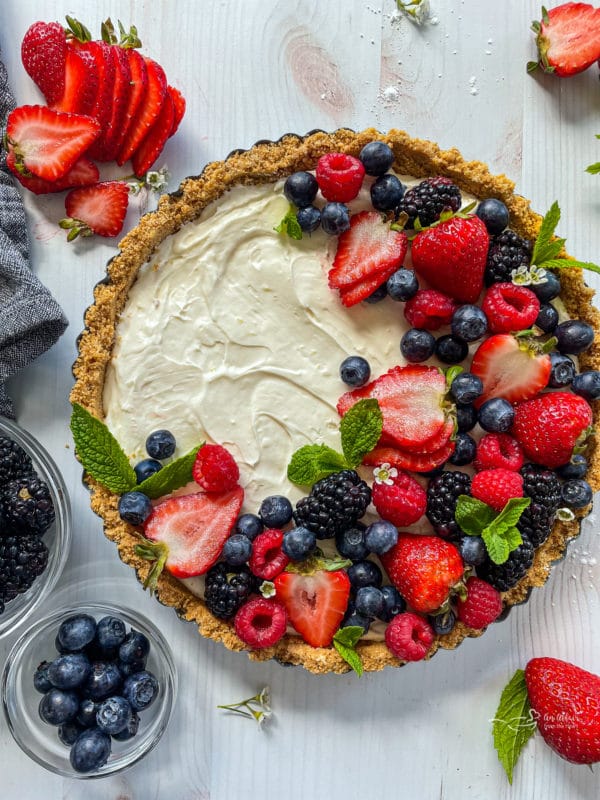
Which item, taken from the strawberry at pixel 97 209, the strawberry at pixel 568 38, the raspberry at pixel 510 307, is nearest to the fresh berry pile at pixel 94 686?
the strawberry at pixel 97 209

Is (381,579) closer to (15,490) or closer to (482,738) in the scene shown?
(482,738)

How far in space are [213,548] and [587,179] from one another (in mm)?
2074

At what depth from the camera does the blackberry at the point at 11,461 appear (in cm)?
263

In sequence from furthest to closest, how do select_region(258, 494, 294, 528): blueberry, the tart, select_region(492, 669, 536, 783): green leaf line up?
select_region(492, 669, 536, 783): green leaf
the tart
select_region(258, 494, 294, 528): blueberry

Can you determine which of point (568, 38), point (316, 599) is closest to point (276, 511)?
point (316, 599)

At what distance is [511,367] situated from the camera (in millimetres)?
2547

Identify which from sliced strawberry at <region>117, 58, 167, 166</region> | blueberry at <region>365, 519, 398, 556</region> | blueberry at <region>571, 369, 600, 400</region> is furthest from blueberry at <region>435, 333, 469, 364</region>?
sliced strawberry at <region>117, 58, 167, 166</region>

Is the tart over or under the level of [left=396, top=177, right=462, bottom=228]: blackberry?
under

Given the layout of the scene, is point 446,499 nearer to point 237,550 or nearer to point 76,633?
point 237,550

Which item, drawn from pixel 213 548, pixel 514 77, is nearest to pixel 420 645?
pixel 213 548

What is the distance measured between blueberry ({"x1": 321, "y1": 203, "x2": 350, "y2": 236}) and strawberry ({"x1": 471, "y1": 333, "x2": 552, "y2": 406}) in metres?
0.62

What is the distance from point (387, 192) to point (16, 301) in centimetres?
138

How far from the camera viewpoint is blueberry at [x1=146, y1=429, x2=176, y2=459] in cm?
258

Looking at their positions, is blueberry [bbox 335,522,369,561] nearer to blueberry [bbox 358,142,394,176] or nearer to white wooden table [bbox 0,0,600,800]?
white wooden table [bbox 0,0,600,800]
